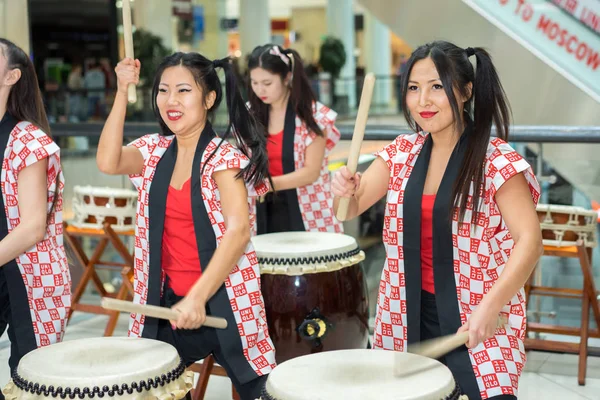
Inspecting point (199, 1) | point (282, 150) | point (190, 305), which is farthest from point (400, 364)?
point (199, 1)

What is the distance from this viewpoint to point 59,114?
1043 cm

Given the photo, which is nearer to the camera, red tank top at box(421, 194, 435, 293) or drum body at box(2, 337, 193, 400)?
drum body at box(2, 337, 193, 400)

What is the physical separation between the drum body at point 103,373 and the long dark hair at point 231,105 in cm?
58

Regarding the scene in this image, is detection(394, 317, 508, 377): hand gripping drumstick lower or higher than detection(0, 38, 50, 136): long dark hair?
lower

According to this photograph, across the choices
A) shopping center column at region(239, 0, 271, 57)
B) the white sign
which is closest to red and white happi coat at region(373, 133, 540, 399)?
the white sign

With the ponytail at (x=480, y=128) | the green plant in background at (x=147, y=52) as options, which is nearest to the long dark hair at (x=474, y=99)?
the ponytail at (x=480, y=128)

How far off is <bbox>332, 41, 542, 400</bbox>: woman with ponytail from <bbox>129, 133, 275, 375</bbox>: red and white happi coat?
341 millimetres

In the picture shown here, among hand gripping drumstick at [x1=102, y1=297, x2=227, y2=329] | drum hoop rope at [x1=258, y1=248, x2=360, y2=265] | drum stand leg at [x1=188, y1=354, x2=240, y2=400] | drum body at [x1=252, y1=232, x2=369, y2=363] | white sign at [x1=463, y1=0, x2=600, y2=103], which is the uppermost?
white sign at [x1=463, y1=0, x2=600, y2=103]

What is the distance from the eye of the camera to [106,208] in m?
4.59

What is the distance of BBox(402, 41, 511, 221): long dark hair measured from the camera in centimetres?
226

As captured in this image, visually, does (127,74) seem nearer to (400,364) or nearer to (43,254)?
(43,254)

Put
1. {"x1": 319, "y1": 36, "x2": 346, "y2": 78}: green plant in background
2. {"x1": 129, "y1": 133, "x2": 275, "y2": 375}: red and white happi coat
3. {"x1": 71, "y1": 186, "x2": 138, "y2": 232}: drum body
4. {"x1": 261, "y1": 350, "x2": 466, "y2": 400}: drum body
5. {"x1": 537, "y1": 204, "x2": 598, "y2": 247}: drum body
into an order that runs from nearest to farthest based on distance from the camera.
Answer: {"x1": 261, "y1": 350, "x2": 466, "y2": 400}: drum body < {"x1": 129, "y1": 133, "x2": 275, "y2": 375}: red and white happi coat < {"x1": 537, "y1": 204, "x2": 598, "y2": 247}: drum body < {"x1": 71, "y1": 186, "x2": 138, "y2": 232}: drum body < {"x1": 319, "y1": 36, "x2": 346, "y2": 78}: green plant in background

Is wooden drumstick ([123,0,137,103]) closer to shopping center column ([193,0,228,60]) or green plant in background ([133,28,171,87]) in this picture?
green plant in background ([133,28,171,87])

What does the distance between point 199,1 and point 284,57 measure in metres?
15.2
